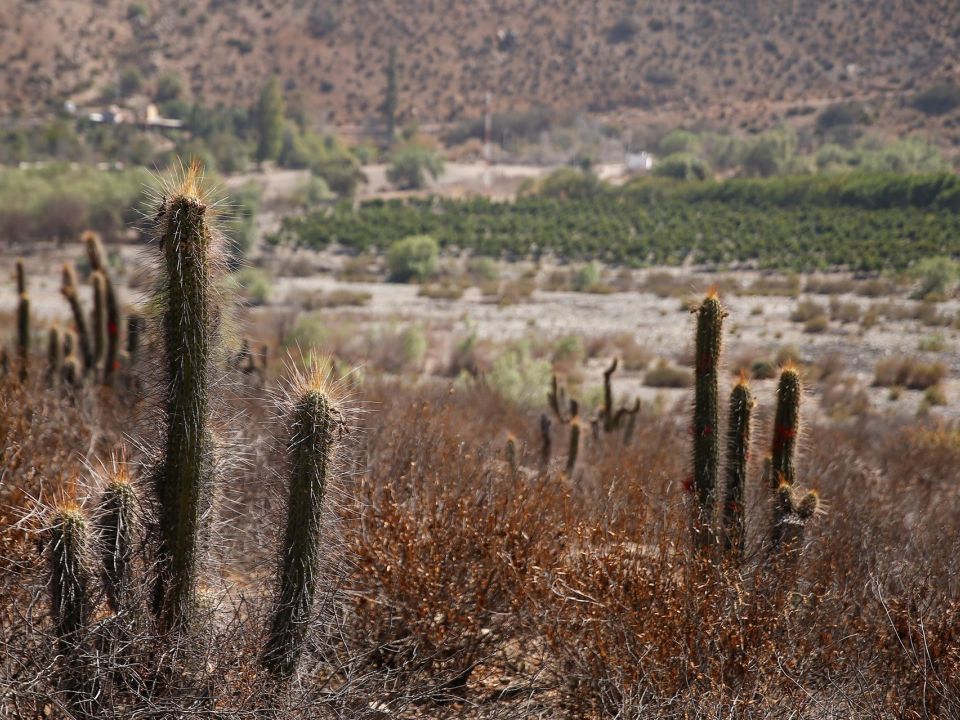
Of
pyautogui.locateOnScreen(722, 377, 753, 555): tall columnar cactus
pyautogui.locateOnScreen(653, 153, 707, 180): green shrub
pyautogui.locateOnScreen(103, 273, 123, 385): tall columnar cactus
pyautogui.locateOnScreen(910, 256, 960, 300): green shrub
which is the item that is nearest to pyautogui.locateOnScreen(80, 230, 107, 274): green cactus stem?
pyautogui.locateOnScreen(103, 273, 123, 385): tall columnar cactus

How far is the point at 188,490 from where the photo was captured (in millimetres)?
5320

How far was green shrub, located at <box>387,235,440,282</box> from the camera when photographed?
42.6m

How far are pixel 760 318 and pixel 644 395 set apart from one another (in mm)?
9153

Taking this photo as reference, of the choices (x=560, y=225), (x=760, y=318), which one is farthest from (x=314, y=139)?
(x=760, y=318)

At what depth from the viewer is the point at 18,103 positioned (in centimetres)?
7788

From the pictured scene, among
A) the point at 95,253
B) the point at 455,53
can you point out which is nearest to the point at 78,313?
the point at 95,253

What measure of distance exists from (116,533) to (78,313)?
9.05 meters

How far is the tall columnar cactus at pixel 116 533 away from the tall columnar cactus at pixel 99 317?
8.07 m

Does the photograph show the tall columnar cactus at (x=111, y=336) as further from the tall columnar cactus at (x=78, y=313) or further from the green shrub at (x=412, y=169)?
the green shrub at (x=412, y=169)

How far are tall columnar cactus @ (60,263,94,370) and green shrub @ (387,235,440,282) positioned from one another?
28.7 m

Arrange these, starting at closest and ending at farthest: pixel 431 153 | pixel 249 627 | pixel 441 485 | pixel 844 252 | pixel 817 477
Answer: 1. pixel 249 627
2. pixel 441 485
3. pixel 817 477
4. pixel 844 252
5. pixel 431 153

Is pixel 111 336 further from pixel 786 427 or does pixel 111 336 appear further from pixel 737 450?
pixel 786 427

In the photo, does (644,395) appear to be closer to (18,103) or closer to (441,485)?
(441,485)

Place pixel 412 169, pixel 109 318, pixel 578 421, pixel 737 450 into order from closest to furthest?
pixel 737 450
pixel 578 421
pixel 109 318
pixel 412 169
